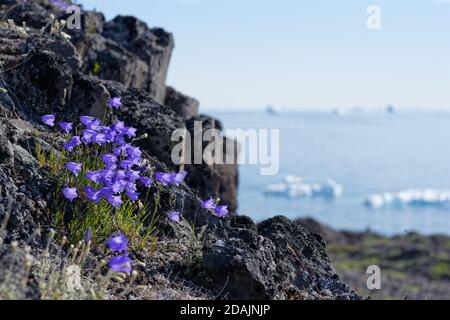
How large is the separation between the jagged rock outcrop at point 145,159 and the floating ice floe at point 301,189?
61.3 meters

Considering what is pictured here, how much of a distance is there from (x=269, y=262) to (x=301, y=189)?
228 ft

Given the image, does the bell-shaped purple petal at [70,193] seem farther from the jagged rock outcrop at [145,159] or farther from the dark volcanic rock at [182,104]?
the dark volcanic rock at [182,104]

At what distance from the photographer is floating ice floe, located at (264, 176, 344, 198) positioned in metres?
71.6

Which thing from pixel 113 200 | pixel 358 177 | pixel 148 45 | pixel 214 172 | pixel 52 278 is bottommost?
pixel 52 278

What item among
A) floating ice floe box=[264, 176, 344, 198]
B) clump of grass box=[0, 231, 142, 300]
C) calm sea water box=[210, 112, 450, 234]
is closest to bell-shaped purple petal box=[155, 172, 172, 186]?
clump of grass box=[0, 231, 142, 300]

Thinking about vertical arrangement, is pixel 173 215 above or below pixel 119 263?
above

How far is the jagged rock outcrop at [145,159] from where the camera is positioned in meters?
5.44

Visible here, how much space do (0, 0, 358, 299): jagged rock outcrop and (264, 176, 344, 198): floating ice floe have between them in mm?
61275

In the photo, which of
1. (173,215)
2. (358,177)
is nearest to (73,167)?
(173,215)

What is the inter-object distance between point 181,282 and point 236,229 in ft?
2.27

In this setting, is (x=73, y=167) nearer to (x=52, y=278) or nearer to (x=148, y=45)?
(x=52, y=278)

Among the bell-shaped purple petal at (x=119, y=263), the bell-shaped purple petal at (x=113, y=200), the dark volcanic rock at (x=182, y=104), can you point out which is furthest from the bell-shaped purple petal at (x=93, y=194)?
the dark volcanic rock at (x=182, y=104)

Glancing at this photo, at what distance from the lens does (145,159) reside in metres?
6.50
